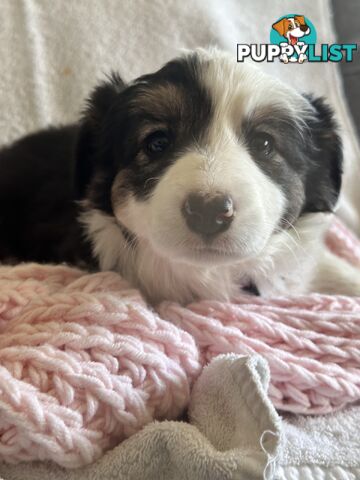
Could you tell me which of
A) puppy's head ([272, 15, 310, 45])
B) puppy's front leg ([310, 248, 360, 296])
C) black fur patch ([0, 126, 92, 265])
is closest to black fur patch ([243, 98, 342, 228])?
puppy's front leg ([310, 248, 360, 296])

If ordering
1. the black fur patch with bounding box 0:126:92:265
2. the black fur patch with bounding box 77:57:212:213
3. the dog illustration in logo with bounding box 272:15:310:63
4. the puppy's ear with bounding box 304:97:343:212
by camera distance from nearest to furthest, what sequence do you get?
the black fur patch with bounding box 77:57:212:213 < the puppy's ear with bounding box 304:97:343:212 < the black fur patch with bounding box 0:126:92:265 < the dog illustration in logo with bounding box 272:15:310:63

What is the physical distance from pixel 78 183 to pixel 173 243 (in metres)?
0.61

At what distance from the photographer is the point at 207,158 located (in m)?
1.53

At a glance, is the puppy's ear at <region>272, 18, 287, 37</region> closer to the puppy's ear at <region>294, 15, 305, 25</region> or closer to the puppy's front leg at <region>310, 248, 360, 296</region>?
the puppy's ear at <region>294, 15, 305, 25</region>

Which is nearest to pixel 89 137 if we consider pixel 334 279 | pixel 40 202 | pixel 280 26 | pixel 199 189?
pixel 40 202

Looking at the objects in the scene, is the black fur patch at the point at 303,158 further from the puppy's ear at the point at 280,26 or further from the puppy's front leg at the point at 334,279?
the puppy's ear at the point at 280,26

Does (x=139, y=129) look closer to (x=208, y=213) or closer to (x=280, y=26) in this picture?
(x=208, y=213)

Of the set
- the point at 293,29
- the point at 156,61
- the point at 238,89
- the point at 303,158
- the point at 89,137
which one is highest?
the point at 293,29

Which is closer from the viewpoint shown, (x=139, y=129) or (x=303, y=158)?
(x=139, y=129)

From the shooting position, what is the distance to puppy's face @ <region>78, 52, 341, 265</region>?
147cm

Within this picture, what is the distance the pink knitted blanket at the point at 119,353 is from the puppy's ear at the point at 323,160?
36 centimetres

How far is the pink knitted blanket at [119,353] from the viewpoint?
130 cm

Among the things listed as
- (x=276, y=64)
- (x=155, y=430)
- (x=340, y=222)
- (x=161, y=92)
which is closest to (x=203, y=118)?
(x=161, y=92)

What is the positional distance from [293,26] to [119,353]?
8.02 feet
